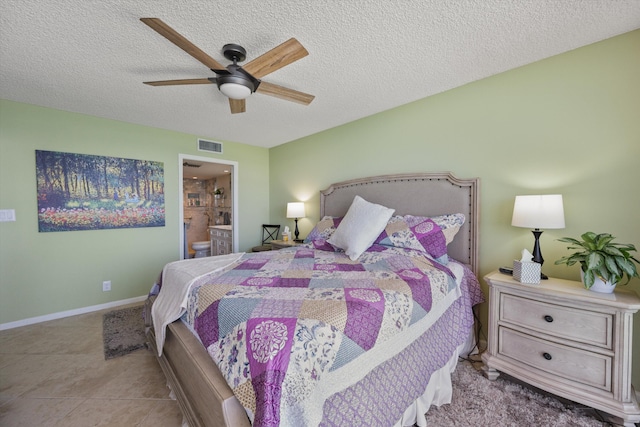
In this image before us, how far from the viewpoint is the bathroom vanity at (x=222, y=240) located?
4.64 meters

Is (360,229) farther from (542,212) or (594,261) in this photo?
(594,261)

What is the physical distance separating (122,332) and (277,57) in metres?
3.04

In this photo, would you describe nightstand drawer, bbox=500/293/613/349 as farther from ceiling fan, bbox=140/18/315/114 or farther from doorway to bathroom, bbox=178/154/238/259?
doorway to bathroom, bbox=178/154/238/259

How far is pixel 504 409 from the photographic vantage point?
5.06 ft

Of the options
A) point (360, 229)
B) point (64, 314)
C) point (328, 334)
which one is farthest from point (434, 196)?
point (64, 314)

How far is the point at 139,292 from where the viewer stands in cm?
343

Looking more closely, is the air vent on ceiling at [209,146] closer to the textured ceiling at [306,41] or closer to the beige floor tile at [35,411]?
the textured ceiling at [306,41]

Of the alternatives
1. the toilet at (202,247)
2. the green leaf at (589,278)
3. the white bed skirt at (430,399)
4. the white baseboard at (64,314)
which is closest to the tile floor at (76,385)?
the white baseboard at (64,314)

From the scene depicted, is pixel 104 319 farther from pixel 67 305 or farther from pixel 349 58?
pixel 349 58

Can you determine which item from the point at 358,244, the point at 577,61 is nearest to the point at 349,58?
the point at 358,244

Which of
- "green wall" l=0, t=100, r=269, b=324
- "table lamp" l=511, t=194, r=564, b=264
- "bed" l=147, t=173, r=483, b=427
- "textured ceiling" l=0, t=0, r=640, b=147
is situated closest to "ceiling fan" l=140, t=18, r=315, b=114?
"textured ceiling" l=0, t=0, r=640, b=147

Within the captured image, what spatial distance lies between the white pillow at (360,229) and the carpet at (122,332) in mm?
2125

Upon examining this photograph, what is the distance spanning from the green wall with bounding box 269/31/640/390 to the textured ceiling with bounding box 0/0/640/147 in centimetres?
15

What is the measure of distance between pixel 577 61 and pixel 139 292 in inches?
206
